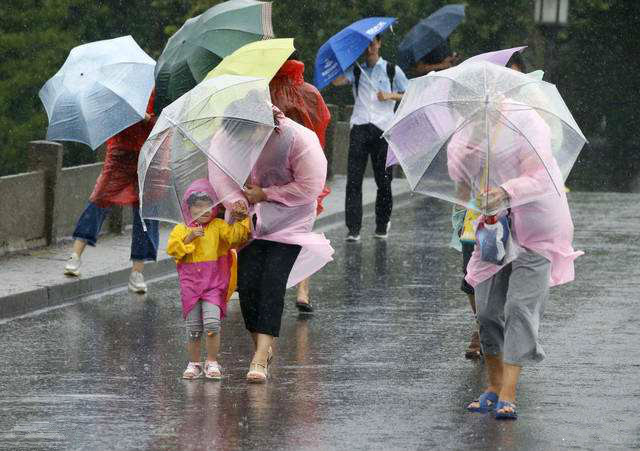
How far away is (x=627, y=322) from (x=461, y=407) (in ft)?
11.0

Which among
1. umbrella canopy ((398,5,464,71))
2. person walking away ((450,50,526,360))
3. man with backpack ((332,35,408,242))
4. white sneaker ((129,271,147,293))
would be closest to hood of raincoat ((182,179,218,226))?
person walking away ((450,50,526,360))

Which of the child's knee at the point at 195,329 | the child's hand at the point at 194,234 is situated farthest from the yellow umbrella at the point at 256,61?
the child's knee at the point at 195,329

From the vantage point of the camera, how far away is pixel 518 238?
7.91 meters

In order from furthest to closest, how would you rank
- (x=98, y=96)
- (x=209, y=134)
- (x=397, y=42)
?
(x=397, y=42)
(x=98, y=96)
(x=209, y=134)

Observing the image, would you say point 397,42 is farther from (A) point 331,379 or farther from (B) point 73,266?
(A) point 331,379

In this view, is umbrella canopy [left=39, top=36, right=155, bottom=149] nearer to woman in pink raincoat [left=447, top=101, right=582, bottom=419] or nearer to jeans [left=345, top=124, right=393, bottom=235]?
woman in pink raincoat [left=447, top=101, right=582, bottom=419]

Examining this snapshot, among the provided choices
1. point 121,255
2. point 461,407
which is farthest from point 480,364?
point 121,255

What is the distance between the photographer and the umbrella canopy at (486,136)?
7711 millimetres

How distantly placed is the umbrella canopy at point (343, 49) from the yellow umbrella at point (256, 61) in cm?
410

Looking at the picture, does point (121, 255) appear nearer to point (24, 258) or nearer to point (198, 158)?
point (24, 258)

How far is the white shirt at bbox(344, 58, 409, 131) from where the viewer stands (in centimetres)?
1612

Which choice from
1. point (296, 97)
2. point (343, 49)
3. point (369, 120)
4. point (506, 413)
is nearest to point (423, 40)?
point (343, 49)

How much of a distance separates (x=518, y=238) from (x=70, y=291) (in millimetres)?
5408

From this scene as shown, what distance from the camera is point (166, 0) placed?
3184 centimetres
